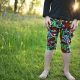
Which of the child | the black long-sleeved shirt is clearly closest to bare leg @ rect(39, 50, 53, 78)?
the child

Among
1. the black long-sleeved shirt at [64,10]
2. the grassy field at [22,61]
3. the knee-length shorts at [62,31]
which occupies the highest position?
the black long-sleeved shirt at [64,10]

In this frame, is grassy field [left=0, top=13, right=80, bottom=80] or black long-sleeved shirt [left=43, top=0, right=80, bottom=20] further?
grassy field [left=0, top=13, right=80, bottom=80]

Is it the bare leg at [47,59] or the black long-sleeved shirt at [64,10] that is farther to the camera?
the bare leg at [47,59]

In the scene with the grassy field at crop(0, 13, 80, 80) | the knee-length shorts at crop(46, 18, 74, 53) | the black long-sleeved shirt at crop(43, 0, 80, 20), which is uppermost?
the black long-sleeved shirt at crop(43, 0, 80, 20)

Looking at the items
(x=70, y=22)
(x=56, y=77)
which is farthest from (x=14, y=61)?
(x=70, y=22)

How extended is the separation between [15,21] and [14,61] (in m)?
1.61

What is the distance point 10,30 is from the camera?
9.89 ft

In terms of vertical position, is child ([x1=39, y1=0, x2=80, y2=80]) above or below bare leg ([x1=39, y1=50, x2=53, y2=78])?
above

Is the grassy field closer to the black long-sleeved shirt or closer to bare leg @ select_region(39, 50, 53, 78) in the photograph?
bare leg @ select_region(39, 50, 53, 78)

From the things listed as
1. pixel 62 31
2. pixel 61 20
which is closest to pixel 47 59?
pixel 62 31

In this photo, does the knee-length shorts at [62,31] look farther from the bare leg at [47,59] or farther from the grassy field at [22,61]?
the grassy field at [22,61]

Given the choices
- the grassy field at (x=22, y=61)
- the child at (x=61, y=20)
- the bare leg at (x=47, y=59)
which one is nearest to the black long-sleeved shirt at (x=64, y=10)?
the child at (x=61, y=20)

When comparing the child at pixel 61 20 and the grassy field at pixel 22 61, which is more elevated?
the child at pixel 61 20

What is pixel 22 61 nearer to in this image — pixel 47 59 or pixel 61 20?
pixel 47 59
